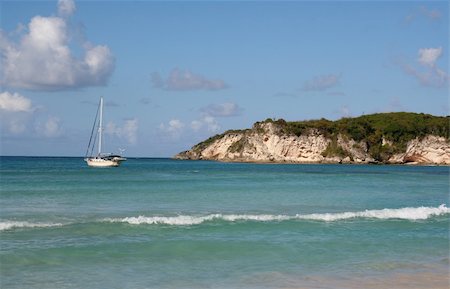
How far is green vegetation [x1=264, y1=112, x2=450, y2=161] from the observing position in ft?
430

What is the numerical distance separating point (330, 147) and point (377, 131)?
1524 centimetres

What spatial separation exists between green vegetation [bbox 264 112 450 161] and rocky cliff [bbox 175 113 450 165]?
0.82ft

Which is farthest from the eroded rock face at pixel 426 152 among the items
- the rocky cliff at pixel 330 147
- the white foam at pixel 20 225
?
the white foam at pixel 20 225

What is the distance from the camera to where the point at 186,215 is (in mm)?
22547

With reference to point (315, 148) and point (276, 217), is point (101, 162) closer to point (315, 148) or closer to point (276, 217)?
point (315, 148)

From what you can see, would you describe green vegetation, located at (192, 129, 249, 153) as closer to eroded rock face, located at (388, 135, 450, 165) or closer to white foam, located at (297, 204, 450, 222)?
eroded rock face, located at (388, 135, 450, 165)

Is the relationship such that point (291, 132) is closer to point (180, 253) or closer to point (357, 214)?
point (357, 214)

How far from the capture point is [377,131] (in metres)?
138

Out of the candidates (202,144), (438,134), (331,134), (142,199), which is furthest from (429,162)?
(142,199)

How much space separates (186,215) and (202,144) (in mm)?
160481

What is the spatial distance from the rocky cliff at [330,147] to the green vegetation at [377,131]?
0.25m

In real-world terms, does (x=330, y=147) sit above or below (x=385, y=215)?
above

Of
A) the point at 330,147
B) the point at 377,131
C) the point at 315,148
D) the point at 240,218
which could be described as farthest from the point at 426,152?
the point at 240,218

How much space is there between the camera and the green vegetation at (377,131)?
13100 centimetres
